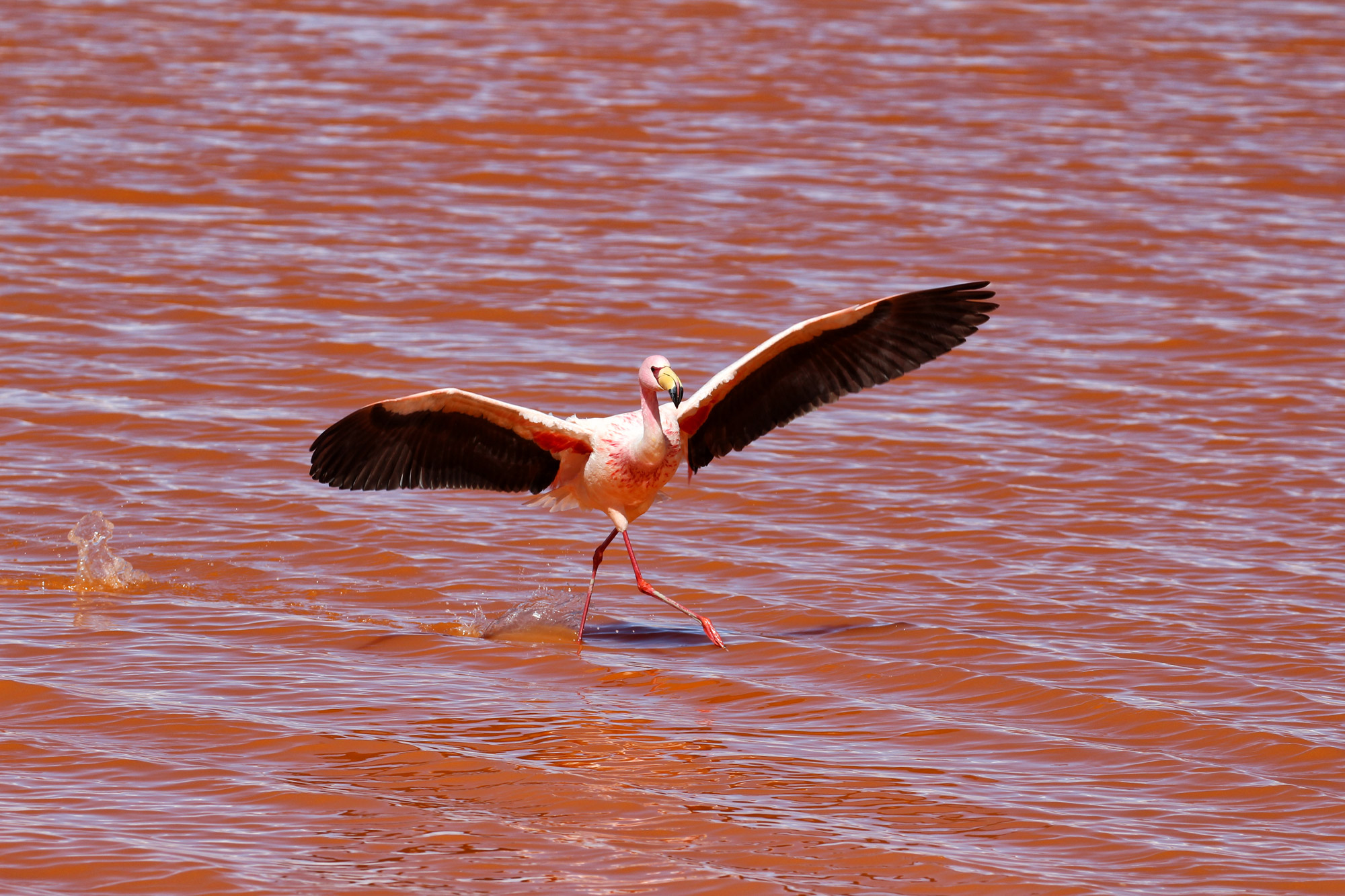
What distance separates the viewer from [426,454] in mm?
9234

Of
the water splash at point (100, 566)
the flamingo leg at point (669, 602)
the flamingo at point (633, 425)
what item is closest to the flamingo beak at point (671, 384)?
the flamingo at point (633, 425)

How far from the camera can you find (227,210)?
52.0 feet

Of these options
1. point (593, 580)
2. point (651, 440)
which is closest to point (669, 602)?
point (593, 580)

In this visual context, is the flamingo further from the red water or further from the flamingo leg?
the red water

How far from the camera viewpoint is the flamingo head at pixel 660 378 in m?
8.27

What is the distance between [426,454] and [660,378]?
143cm

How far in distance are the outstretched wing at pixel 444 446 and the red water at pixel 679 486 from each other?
58 cm

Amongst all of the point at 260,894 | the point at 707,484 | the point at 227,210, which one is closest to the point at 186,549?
the point at 707,484

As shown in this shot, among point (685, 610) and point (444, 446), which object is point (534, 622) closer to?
point (685, 610)

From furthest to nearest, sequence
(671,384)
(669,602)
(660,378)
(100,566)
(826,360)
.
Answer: (826,360) → (100,566) → (669,602) → (660,378) → (671,384)

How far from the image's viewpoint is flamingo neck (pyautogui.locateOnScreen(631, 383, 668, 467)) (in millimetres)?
8961

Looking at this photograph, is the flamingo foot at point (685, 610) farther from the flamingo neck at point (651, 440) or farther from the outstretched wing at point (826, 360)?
the outstretched wing at point (826, 360)

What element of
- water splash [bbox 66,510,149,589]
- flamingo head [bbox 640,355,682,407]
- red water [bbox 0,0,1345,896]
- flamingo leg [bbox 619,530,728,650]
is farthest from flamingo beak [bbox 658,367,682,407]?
water splash [bbox 66,510,149,589]

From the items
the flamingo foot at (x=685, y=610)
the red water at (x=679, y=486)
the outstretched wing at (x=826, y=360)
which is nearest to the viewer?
the red water at (x=679, y=486)
